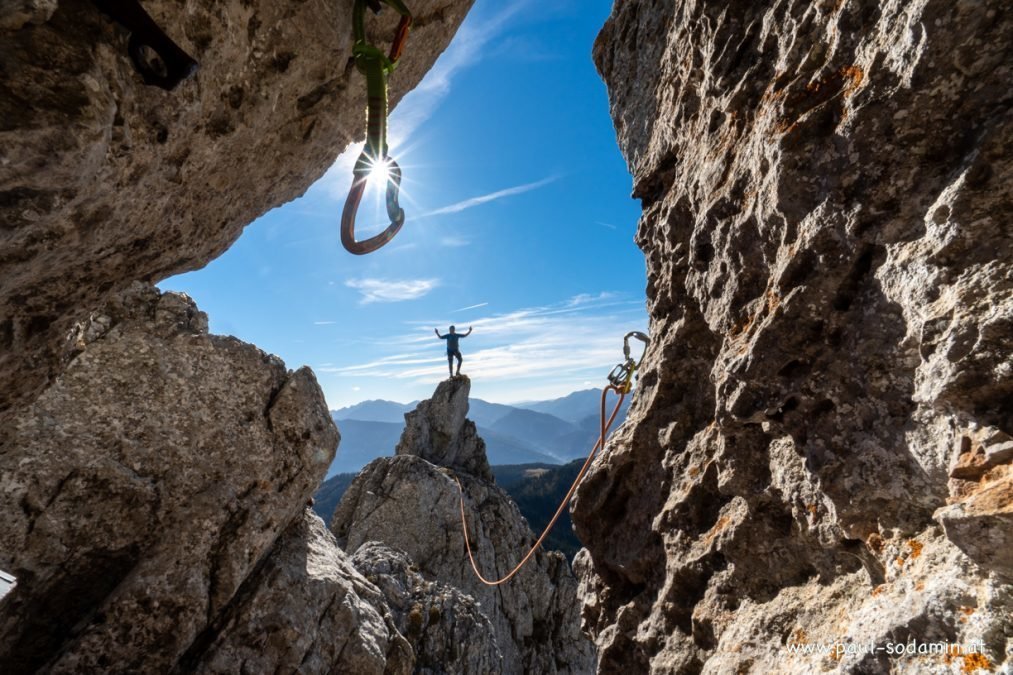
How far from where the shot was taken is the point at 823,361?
436 centimetres

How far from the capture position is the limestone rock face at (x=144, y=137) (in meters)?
3.01

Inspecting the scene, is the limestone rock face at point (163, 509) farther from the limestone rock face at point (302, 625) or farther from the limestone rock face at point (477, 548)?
the limestone rock face at point (477, 548)

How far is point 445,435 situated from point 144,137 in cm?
3766

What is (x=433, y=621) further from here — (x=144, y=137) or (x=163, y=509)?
(x=144, y=137)

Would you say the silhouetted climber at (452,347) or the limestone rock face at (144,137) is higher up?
the silhouetted climber at (452,347)

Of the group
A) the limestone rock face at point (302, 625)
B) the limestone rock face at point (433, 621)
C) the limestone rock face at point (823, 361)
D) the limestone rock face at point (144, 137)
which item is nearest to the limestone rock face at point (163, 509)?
the limestone rock face at point (302, 625)

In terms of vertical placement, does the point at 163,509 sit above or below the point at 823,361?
below

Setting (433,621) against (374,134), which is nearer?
(374,134)

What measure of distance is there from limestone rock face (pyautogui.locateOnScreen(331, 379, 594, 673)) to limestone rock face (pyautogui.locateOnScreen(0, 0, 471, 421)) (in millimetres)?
25959

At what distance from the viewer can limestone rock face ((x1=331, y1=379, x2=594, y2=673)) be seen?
94.3 ft

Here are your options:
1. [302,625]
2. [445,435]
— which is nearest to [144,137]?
[302,625]

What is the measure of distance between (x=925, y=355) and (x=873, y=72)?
2471mm

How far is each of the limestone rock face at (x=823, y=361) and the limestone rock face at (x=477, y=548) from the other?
2449 cm

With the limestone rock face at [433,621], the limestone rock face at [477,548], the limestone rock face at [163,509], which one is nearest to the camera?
the limestone rock face at [163,509]
